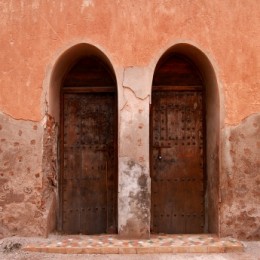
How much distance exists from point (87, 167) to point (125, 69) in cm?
158

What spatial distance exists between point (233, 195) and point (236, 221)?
33 centimetres

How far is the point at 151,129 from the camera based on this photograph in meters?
5.70

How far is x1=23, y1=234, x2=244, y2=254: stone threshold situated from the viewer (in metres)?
4.59

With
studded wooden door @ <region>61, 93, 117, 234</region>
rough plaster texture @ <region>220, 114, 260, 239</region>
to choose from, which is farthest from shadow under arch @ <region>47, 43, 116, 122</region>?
rough plaster texture @ <region>220, 114, 260, 239</region>

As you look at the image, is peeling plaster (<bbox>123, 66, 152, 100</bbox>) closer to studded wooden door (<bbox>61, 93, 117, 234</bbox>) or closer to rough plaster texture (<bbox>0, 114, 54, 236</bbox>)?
studded wooden door (<bbox>61, 93, 117, 234</bbox>)

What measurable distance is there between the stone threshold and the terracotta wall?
30cm

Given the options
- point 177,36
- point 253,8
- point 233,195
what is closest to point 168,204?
point 233,195

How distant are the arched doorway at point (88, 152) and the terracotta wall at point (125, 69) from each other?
0.64 metres

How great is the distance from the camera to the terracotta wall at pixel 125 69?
5.00 m

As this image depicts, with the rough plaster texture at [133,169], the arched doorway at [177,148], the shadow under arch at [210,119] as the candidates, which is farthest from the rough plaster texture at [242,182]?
the rough plaster texture at [133,169]

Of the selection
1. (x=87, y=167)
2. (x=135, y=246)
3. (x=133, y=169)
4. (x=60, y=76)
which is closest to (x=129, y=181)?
(x=133, y=169)

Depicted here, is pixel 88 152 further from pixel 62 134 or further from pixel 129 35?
pixel 129 35

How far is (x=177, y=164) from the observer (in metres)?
5.71

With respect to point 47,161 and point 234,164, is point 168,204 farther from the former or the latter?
point 47,161
